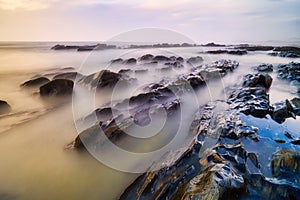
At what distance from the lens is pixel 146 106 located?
228 inches

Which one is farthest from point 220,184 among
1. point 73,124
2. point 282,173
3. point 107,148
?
point 73,124

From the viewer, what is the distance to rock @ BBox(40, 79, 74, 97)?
8109 millimetres

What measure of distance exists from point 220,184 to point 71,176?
94.4 inches

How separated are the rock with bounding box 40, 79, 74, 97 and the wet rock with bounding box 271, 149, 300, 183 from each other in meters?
7.27

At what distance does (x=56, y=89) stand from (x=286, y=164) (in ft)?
25.1

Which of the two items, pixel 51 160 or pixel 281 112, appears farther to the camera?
pixel 281 112

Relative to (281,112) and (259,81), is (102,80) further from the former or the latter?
(281,112)

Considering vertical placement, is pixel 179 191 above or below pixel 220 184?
below

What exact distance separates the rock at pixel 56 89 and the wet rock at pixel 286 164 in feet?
23.9

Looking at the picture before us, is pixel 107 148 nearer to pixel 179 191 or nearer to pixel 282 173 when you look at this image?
pixel 179 191

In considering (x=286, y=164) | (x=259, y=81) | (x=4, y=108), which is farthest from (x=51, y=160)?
(x=259, y=81)

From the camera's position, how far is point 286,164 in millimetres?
2902

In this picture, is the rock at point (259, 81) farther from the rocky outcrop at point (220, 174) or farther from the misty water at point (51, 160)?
the rocky outcrop at point (220, 174)

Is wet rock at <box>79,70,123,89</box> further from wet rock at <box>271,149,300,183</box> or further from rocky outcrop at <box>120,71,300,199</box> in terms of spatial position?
wet rock at <box>271,149,300,183</box>
